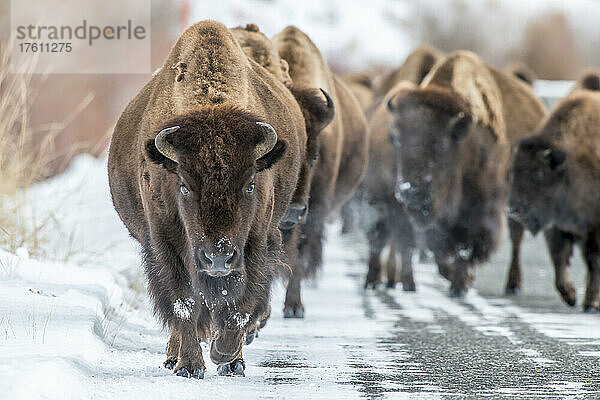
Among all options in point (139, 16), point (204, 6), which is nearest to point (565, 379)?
point (139, 16)

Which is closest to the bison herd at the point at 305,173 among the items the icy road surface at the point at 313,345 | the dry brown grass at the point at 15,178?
the icy road surface at the point at 313,345

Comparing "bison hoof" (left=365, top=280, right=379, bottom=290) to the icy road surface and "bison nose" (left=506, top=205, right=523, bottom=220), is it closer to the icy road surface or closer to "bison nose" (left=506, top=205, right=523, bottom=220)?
the icy road surface

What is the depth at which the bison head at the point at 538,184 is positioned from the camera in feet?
32.9

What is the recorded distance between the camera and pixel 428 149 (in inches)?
419

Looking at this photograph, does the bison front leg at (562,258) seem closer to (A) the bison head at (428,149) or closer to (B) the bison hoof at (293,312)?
(A) the bison head at (428,149)

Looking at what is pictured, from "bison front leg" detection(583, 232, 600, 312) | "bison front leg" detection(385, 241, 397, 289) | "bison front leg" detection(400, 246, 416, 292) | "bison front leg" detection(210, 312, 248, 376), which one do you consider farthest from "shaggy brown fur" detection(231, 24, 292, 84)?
"bison front leg" detection(385, 241, 397, 289)

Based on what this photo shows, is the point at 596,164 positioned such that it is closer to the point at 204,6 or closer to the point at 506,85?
the point at 506,85

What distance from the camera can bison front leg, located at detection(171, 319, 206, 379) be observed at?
227 inches

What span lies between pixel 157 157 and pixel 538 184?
5438 millimetres

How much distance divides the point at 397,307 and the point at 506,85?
4239 mm

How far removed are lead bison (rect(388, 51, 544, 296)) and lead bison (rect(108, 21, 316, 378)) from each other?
4.03 m

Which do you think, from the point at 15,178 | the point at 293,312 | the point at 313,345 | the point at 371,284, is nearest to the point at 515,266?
the point at 371,284

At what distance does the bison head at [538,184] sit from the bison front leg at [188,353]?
5132 millimetres

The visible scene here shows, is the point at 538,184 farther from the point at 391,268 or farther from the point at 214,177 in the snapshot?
the point at 214,177
